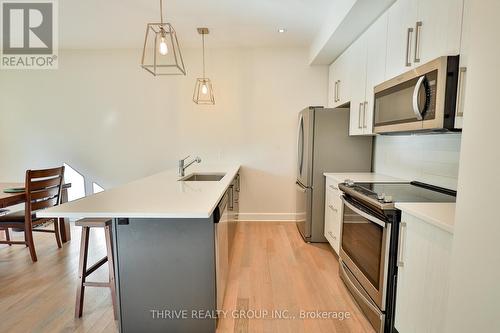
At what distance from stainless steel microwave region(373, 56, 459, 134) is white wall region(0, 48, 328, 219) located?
2.08m

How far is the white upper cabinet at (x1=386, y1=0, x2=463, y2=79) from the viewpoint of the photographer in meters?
1.44

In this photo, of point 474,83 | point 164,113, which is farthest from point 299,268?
point 164,113

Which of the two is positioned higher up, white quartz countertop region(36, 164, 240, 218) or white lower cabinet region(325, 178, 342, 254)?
white quartz countertop region(36, 164, 240, 218)

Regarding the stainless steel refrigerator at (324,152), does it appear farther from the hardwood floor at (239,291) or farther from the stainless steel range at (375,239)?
the stainless steel range at (375,239)

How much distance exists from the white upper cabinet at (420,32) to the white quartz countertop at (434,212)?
0.85 m

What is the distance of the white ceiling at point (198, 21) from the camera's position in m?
2.59

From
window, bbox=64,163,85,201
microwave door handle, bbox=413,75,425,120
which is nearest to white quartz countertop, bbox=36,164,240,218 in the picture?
microwave door handle, bbox=413,75,425,120

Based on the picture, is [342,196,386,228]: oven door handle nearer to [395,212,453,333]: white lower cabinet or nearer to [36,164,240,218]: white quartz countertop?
[395,212,453,333]: white lower cabinet

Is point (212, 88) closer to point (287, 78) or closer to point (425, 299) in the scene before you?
point (287, 78)

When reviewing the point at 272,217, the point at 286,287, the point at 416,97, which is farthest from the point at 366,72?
the point at 272,217

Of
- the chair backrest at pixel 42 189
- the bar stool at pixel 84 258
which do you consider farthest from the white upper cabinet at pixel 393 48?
the chair backrest at pixel 42 189

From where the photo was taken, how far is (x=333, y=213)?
2.76m

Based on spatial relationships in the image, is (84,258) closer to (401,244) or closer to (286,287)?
(286,287)

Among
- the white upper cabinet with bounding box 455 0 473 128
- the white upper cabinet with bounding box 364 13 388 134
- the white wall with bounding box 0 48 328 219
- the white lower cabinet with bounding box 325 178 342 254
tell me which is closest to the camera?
the white upper cabinet with bounding box 455 0 473 128
